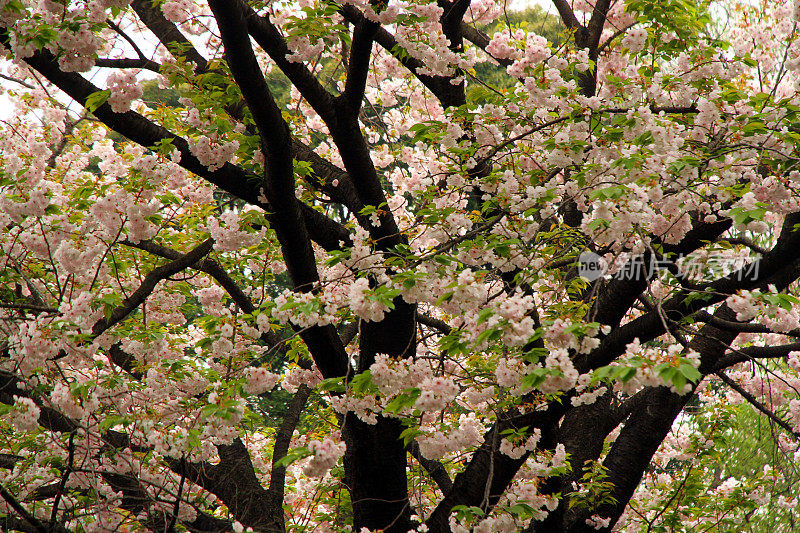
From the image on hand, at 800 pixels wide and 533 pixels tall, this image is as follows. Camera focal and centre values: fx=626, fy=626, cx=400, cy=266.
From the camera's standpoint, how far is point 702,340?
15.4ft

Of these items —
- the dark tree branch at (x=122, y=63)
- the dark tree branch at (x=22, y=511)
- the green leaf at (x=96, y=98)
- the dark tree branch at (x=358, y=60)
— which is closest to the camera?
the dark tree branch at (x=22, y=511)

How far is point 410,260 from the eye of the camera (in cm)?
333

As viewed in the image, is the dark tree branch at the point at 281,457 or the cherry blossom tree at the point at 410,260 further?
the dark tree branch at the point at 281,457

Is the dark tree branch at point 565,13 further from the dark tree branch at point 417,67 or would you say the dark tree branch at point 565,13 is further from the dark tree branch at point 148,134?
the dark tree branch at point 148,134

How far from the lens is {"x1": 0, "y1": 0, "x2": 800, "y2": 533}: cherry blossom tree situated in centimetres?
308

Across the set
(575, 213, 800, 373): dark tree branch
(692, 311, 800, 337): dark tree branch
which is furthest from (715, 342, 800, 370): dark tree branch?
(575, 213, 800, 373): dark tree branch

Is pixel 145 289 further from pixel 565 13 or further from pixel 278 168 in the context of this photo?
pixel 565 13

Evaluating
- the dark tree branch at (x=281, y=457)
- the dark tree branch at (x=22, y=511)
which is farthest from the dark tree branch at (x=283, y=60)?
the dark tree branch at (x=281, y=457)

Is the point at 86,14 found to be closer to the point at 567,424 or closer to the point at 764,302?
the point at 764,302

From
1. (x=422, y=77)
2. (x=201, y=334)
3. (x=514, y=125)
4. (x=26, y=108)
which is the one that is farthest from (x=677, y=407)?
(x=26, y=108)

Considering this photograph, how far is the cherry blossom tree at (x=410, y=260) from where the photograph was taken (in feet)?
10.1

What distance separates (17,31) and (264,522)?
12.5ft

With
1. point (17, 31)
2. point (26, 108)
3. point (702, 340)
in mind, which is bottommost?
point (702, 340)

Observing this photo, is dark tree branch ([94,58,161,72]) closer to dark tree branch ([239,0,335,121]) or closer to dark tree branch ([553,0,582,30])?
dark tree branch ([239,0,335,121])
